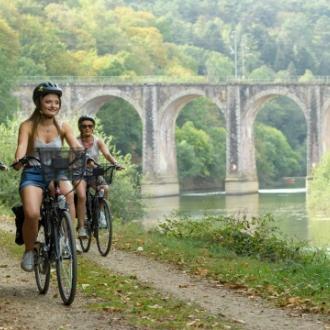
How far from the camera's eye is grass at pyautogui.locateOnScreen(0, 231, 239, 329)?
7.81 meters

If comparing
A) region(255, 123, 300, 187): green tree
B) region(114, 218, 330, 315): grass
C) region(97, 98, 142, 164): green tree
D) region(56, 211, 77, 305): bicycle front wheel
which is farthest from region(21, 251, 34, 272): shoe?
region(255, 123, 300, 187): green tree

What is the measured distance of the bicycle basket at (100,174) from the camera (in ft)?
40.8

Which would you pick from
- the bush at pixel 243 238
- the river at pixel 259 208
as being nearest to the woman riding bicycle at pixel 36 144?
the bush at pixel 243 238

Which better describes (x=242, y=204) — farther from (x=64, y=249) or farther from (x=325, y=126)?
(x=64, y=249)

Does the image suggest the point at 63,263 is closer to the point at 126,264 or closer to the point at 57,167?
the point at 57,167

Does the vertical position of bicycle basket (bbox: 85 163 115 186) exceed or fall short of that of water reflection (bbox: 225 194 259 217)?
it exceeds it

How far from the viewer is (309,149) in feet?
227

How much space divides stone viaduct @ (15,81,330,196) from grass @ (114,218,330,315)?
173 ft

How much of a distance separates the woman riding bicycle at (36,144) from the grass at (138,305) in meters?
0.71

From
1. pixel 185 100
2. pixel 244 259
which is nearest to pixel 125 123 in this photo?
pixel 185 100

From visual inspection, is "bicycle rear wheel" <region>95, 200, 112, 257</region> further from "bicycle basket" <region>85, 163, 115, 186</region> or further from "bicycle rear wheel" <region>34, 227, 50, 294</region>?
"bicycle rear wheel" <region>34, 227, 50, 294</region>

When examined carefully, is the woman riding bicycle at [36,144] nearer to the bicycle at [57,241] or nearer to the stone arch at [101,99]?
the bicycle at [57,241]

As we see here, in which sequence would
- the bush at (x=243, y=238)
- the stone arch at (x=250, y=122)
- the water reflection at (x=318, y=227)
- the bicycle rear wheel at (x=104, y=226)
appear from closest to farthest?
1. the bicycle rear wheel at (x=104, y=226)
2. the bush at (x=243, y=238)
3. the water reflection at (x=318, y=227)
4. the stone arch at (x=250, y=122)

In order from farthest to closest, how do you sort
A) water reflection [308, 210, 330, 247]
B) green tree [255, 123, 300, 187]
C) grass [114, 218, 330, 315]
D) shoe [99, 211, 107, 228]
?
green tree [255, 123, 300, 187], water reflection [308, 210, 330, 247], shoe [99, 211, 107, 228], grass [114, 218, 330, 315]
